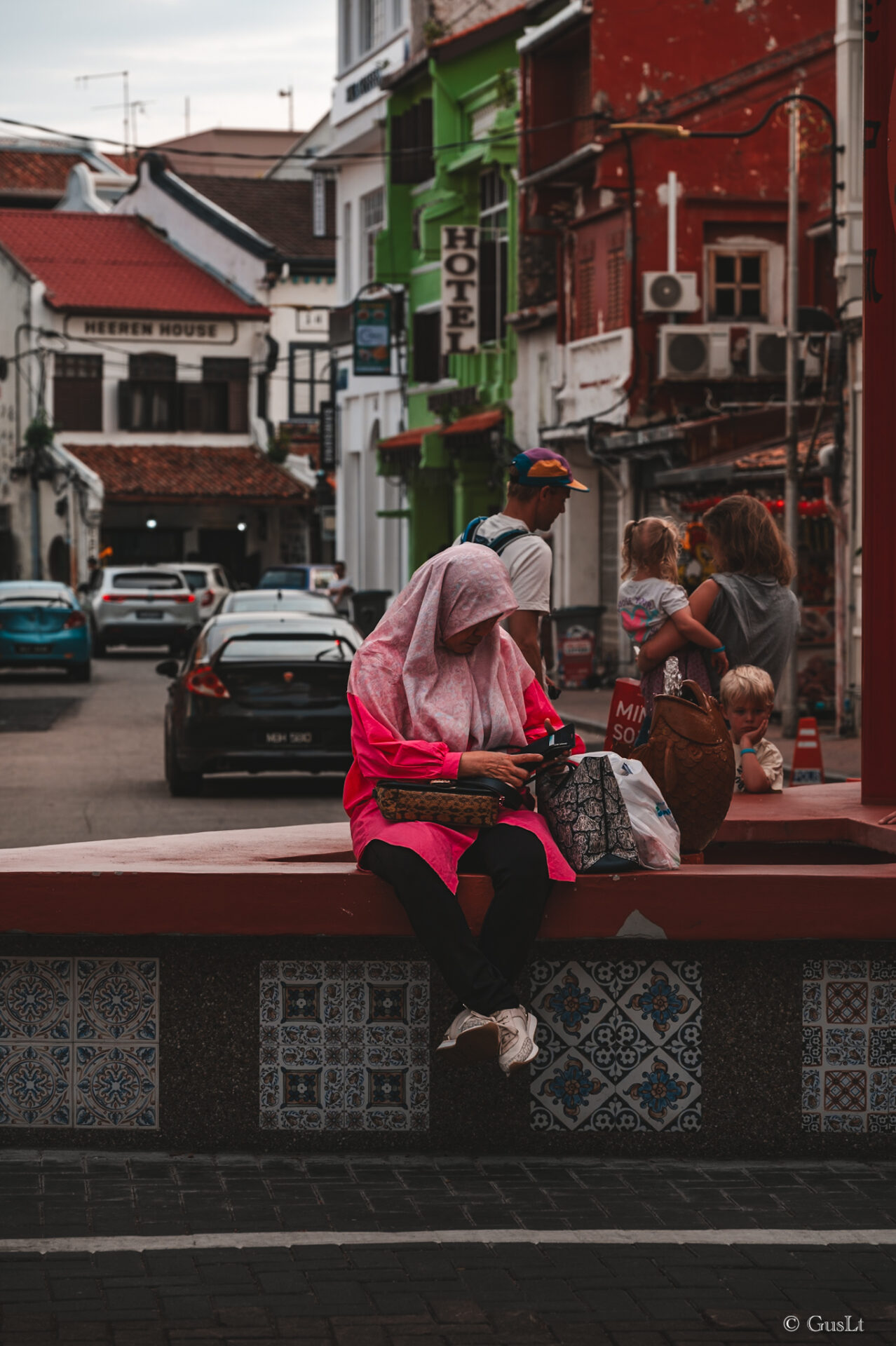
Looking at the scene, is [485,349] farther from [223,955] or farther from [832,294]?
[223,955]

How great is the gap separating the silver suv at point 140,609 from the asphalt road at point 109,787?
12926 millimetres

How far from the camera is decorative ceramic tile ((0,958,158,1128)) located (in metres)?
5.98

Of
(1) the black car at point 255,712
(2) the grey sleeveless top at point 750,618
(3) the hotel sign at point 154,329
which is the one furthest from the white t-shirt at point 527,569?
(3) the hotel sign at point 154,329

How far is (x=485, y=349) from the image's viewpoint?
38531 mm

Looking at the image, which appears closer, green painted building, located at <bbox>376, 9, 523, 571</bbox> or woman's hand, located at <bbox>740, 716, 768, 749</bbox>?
woman's hand, located at <bbox>740, 716, 768, 749</bbox>

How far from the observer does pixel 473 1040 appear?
5.62 m

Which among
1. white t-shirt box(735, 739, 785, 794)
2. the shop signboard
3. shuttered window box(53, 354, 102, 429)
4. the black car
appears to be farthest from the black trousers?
shuttered window box(53, 354, 102, 429)

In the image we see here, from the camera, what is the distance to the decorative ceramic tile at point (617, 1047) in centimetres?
604

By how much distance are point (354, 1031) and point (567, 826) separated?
83 centimetres

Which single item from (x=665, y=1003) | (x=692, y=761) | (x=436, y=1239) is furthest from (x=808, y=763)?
(x=436, y=1239)

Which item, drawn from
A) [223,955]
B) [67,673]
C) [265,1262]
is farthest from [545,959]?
[67,673]

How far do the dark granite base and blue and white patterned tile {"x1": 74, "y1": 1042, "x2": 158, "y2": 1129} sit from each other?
27 millimetres

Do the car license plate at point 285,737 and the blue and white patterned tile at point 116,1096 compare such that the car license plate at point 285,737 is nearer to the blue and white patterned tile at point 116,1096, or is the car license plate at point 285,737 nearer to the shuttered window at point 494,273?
the blue and white patterned tile at point 116,1096

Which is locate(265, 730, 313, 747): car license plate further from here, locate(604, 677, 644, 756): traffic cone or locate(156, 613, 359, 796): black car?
locate(604, 677, 644, 756): traffic cone
